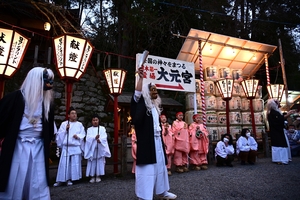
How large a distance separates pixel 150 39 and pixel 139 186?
1136 cm

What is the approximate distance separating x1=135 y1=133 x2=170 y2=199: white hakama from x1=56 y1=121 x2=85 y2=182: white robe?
108 inches

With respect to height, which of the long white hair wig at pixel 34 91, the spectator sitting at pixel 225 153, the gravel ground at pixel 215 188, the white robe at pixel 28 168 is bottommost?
the gravel ground at pixel 215 188

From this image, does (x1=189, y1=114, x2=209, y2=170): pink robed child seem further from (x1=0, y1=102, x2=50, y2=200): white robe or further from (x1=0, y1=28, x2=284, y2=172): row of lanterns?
(x1=0, y1=102, x2=50, y2=200): white robe

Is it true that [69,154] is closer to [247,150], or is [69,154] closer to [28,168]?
[28,168]

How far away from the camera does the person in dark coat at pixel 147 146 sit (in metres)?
3.10

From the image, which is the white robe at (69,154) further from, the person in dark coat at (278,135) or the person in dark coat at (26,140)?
the person in dark coat at (278,135)

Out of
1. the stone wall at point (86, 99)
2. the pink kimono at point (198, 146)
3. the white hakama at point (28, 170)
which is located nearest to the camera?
the white hakama at point (28, 170)

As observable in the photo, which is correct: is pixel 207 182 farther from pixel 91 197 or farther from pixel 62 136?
pixel 62 136

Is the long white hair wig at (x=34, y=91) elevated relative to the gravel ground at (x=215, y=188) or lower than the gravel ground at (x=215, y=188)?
elevated

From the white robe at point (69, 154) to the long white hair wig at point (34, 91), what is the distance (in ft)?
9.94

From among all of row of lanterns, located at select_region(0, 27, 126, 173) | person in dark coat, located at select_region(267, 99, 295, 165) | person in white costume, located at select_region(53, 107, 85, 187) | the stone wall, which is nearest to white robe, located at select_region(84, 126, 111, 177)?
person in white costume, located at select_region(53, 107, 85, 187)

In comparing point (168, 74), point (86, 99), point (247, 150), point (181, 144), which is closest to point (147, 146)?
point (181, 144)

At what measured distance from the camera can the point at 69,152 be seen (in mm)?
5273

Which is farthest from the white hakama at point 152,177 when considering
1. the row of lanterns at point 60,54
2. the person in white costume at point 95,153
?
the row of lanterns at point 60,54
